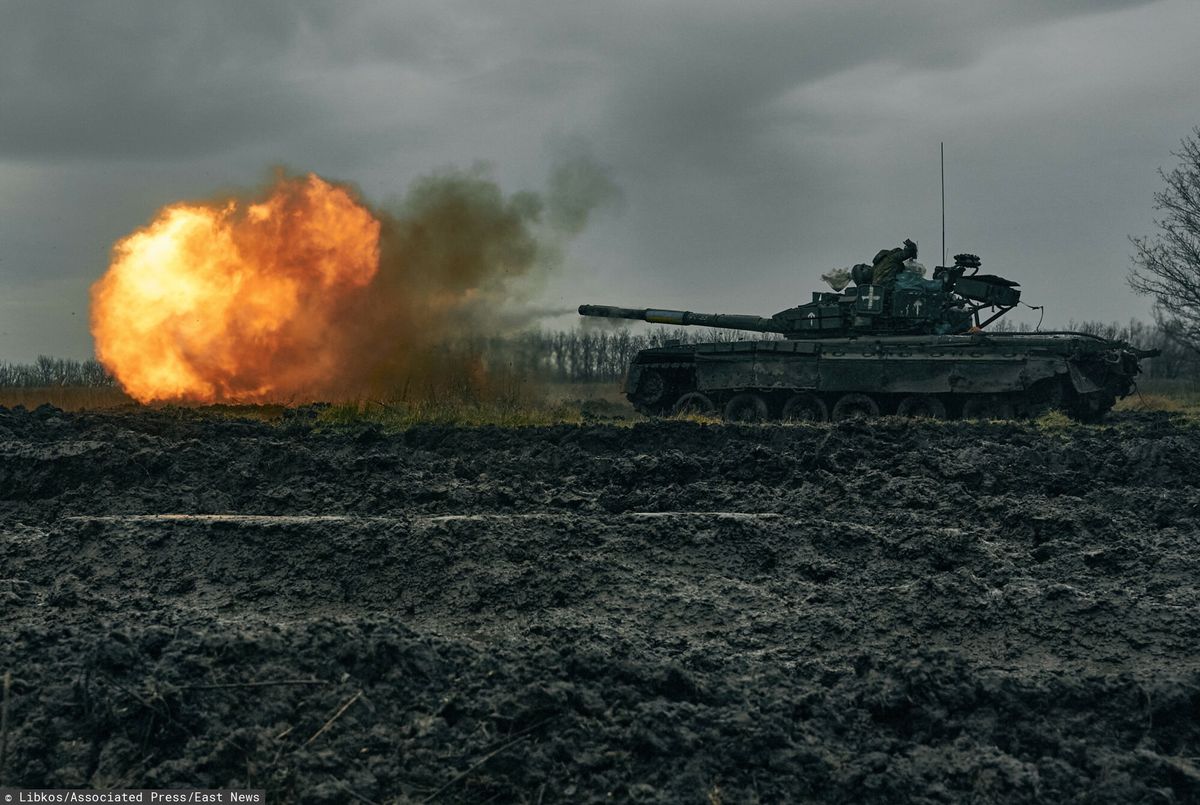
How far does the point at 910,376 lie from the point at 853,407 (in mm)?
1357

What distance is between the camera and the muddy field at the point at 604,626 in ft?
15.2

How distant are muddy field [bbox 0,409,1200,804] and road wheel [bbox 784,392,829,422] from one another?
9.70m

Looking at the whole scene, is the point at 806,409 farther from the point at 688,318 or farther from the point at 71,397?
the point at 71,397

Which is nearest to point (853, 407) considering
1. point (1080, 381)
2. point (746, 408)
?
point (746, 408)

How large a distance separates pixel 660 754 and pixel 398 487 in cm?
559

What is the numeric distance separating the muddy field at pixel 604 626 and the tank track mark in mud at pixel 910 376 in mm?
7956

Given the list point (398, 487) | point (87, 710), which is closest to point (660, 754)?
point (87, 710)

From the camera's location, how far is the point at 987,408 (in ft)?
66.2

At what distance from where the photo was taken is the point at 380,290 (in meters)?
24.6

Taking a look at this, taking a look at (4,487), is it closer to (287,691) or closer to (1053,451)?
(287,691)

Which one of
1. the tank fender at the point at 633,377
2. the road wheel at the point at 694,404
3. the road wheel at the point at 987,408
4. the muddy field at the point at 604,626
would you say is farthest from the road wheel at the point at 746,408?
the muddy field at the point at 604,626

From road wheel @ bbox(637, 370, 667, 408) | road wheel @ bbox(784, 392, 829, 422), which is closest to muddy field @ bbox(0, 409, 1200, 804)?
road wheel @ bbox(784, 392, 829, 422)

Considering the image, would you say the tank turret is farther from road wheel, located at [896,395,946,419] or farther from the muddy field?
the muddy field

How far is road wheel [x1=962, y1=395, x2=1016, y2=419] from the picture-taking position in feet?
65.7
